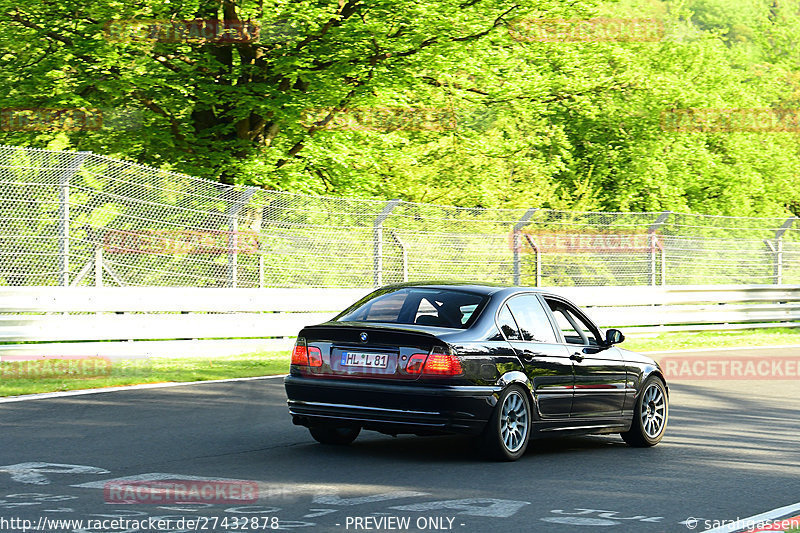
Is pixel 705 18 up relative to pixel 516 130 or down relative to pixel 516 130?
up

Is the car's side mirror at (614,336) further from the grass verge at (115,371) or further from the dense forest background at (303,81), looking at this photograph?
the dense forest background at (303,81)

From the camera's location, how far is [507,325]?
913 centimetres

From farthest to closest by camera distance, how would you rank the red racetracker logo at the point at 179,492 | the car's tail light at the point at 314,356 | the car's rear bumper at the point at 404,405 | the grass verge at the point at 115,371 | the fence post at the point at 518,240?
the fence post at the point at 518,240
the grass verge at the point at 115,371
the car's tail light at the point at 314,356
the car's rear bumper at the point at 404,405
the red racetracker logo at the point at 179,492

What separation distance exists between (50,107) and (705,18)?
8566 centimetres

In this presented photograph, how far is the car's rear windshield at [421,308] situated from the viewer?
353 inches

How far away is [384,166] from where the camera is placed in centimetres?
2844

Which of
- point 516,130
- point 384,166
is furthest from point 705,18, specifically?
point 384,166

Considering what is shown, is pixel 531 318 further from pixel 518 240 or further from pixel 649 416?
pixel 518 240

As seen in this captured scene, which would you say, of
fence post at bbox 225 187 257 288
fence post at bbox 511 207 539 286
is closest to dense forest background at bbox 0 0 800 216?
fence post at bbox 511 207 539 286

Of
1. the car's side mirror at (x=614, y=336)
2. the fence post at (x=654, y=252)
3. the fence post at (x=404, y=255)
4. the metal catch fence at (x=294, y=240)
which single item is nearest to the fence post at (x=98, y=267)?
the metal catch fence at (x=294, y=240)

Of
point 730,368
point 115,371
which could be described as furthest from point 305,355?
point 730,368

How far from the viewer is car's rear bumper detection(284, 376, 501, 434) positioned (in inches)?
330

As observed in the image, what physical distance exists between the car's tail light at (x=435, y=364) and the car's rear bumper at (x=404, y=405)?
0.34 ft

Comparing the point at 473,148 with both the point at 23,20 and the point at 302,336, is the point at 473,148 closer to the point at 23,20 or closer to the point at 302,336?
the point at 23,20
